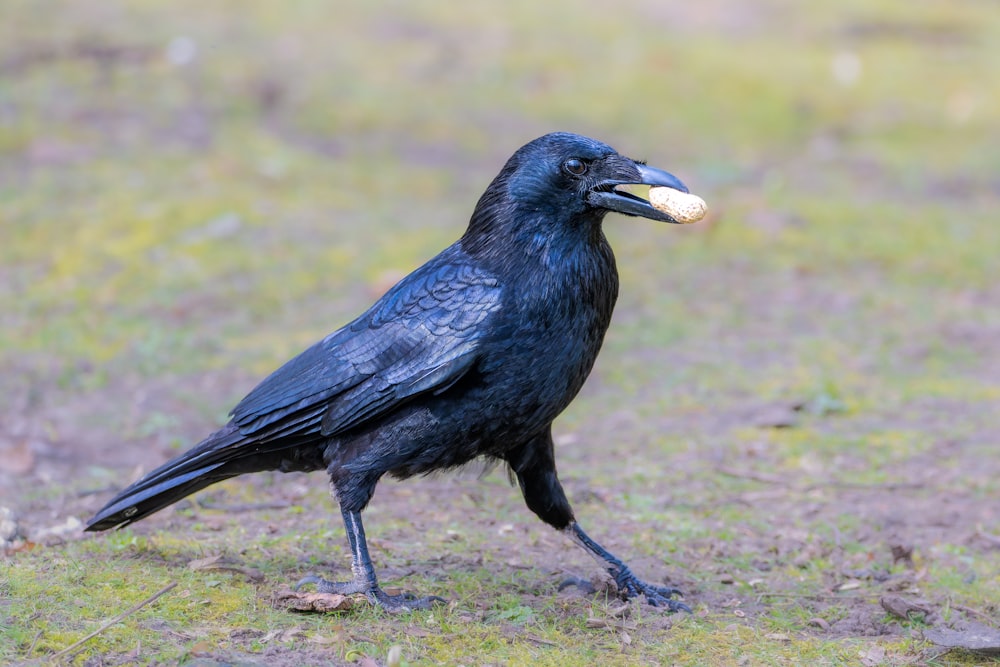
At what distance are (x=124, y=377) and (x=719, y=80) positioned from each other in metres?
7.63

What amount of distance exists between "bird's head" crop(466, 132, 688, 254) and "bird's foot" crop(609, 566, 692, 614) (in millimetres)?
1228

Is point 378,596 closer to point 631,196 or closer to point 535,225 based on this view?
point 535,225

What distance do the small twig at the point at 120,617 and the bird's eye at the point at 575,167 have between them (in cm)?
183

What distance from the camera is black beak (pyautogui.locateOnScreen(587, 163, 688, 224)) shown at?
388 centimetres

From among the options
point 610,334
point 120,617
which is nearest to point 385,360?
point 120,617

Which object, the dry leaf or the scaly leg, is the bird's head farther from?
the dry leaf

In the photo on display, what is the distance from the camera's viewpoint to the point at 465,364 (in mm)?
3750

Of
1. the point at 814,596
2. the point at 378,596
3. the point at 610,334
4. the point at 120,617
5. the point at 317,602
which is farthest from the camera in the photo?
the point at 610,334

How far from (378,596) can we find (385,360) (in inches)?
29.9

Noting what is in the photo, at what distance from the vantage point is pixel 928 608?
13.1 ft

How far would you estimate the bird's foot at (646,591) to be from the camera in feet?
13.1

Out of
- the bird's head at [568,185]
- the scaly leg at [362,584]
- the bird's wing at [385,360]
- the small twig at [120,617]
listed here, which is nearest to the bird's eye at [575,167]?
the bird's head at [568,185]

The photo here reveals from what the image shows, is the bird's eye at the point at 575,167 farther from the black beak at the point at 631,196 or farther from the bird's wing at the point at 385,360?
the bird's wing at the point at 385,360

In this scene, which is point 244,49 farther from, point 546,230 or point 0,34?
point 546,230
